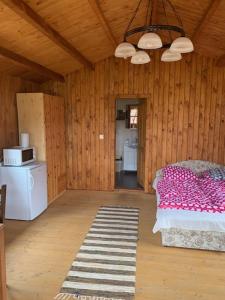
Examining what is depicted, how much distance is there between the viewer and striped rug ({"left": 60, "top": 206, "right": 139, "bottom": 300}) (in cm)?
235

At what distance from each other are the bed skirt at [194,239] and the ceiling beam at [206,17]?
8.69 ft

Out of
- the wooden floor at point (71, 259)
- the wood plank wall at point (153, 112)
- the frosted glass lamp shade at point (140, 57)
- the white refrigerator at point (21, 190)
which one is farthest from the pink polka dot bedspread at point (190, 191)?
the white refrigerator at point (21, 190)

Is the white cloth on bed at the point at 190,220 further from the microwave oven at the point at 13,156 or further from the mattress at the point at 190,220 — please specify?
the microwave oven at the point at 13,156

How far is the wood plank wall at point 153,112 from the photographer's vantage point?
16.6 ft

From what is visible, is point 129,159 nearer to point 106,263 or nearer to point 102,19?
point 102,19

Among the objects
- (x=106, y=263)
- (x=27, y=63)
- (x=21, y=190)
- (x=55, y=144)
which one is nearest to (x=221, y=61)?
(x=27, y=63)

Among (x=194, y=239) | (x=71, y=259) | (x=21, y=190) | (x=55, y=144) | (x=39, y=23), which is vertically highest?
(x=39, y=23)

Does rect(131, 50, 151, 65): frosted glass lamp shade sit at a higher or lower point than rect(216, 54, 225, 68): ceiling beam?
lower

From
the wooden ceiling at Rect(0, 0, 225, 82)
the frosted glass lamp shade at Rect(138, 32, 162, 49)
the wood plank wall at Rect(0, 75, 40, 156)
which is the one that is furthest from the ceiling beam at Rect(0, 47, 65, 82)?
the frosted glass lamp shade at Rect(138, 32, 162, 49)

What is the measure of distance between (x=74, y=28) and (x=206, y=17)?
69.2 inches

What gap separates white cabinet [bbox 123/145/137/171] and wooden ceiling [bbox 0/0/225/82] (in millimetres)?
3181

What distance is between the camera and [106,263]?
110 inches

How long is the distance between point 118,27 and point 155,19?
0.72m

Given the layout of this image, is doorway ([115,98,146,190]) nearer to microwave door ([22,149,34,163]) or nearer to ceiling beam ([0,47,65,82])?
ceiling beam ([0,47,65,82])
